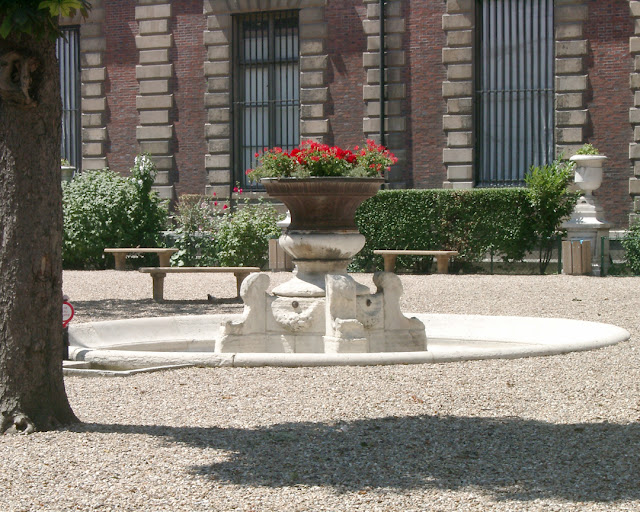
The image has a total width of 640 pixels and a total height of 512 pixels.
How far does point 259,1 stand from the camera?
2281 cm

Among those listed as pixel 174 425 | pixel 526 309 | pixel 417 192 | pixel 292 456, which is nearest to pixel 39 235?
pixel 174 425

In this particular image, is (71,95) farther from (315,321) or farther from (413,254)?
(315,321)

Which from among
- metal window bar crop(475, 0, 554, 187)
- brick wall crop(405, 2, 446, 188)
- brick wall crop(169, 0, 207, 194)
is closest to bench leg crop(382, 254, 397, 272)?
brick wall crop(405, 2, 446, 188)

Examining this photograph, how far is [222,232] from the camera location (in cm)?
2053

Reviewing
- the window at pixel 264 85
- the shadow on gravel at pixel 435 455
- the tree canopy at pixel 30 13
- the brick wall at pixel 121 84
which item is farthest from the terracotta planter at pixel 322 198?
the brick wall at pixel 121 84

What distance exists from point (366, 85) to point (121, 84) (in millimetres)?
5785

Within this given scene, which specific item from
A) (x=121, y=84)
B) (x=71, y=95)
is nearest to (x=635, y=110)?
(x=121, y=84)

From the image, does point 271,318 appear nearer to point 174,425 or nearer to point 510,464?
point 174,425

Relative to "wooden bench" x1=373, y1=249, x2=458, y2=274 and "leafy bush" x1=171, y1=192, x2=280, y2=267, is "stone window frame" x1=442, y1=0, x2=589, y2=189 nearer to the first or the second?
"wooden bench" x1=373, y1=249, x2=458, y2=274

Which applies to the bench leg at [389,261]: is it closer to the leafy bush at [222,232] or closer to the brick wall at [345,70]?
the leafy bush at [222,232]

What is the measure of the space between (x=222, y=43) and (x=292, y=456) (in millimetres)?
18689

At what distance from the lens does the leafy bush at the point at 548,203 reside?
19.2m

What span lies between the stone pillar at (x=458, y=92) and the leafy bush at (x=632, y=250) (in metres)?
3.53

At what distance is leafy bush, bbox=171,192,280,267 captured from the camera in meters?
20.2
